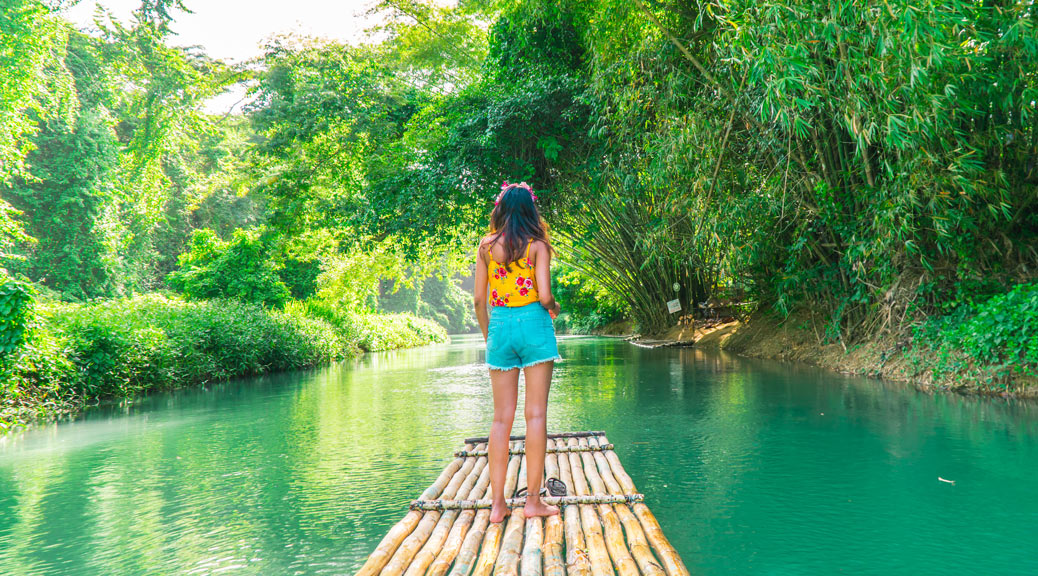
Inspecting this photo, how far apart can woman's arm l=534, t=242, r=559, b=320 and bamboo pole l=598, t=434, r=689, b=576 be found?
93 centimetres

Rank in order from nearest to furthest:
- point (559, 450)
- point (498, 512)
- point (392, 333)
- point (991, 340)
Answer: point (498, 512), point (559, 450), point (991, 340), point (392, 333)

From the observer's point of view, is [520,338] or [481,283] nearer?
[520,338]

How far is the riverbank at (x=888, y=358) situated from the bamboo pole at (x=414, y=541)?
576cm

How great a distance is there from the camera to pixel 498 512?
2723 millimetres

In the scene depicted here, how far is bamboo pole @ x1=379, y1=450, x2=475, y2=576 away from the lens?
219 centimetres

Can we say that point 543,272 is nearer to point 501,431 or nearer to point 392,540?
point 501,431

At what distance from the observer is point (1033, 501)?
3264 mm

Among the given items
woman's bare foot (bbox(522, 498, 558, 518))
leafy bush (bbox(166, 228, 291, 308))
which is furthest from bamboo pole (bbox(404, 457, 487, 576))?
leafy bush (bbox(166, 228, 291, 308))

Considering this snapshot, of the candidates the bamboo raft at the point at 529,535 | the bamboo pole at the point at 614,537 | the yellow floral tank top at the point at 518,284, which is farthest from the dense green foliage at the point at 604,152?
the bamboo raft at the point at 529,535

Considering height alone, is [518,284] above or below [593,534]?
above

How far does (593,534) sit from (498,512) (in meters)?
0.45

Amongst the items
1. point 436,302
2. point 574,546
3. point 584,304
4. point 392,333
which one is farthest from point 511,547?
point 436,302

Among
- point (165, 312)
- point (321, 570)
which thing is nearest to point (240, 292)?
point (165, 312)

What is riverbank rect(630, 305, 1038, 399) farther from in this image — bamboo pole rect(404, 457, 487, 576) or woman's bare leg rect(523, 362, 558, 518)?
bamboo pole rect(404, 457, 487, 576)
